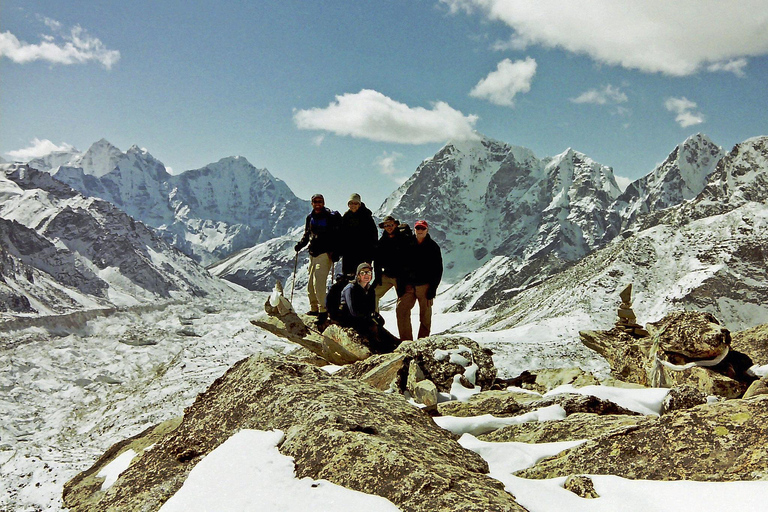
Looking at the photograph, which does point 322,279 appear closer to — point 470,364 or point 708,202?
point 470,364

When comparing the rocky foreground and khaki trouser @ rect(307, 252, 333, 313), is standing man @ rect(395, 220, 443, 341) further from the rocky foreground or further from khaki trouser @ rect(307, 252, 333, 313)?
the rocky foreground

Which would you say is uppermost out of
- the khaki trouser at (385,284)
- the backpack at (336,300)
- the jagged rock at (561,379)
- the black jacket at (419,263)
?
the black jacket at (419,263)

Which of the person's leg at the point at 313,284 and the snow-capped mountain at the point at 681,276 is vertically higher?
the snow-capped mountain at the point at 681,276

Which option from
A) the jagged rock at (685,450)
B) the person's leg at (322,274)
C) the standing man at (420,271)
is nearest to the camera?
the jagged rock at (685,450)

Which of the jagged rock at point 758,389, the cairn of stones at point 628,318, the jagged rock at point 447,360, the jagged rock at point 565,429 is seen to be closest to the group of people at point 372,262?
the jagged rock at point 447,360

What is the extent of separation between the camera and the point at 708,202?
150 m

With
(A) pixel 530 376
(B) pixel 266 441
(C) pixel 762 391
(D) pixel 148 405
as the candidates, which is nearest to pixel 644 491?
(B) pixel 266 441

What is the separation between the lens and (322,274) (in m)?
15.8

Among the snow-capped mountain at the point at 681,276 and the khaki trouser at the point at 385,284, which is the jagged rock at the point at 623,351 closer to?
the khaki trouser at the point at 385,284

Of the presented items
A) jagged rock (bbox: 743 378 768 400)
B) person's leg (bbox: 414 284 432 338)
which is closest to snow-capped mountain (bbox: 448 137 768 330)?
person's leg (bbox: 414 284 432 338)

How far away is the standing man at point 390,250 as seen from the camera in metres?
14.6

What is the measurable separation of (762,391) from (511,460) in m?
5.02

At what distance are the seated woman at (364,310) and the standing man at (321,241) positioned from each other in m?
2.40

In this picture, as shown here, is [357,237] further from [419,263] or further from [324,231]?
[419,263]
